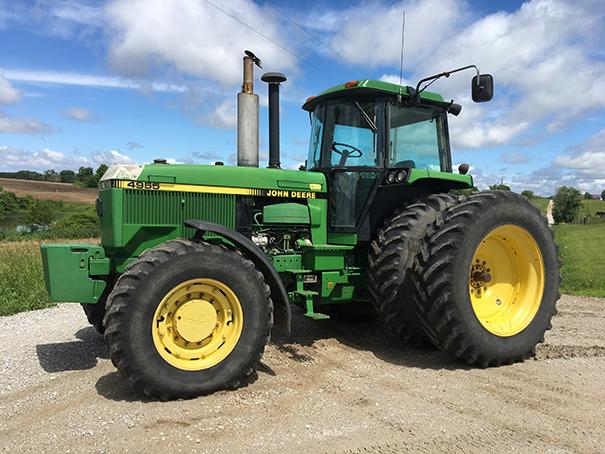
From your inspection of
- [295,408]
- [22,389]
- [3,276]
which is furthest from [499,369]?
[3,276]

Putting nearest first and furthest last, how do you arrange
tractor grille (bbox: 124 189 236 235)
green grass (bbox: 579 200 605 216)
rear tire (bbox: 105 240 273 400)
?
rear tire (bbox: 105 240 273 400), tractor grille (bbox: 124 189 236 235), green grass (bbox: 579 200 605 216)

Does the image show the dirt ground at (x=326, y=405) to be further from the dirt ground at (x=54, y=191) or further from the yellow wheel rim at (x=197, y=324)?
the dirt ground at (x=54, y=191)

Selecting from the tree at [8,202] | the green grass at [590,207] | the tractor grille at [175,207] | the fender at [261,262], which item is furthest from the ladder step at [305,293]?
the green grass at [590,207]

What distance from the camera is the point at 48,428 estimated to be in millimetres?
3590

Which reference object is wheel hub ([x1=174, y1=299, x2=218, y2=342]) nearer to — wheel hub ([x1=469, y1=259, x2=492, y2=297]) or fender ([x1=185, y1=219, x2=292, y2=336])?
fender ([x1=185, y1=219, x2=292, y2=336])

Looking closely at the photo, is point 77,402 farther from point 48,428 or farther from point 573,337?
point 573,337

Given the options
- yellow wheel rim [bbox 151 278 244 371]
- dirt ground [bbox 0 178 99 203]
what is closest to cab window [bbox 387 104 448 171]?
yellow wheel rim [bbox 151 278 244 371]

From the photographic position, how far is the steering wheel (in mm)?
5770

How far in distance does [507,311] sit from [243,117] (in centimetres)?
351

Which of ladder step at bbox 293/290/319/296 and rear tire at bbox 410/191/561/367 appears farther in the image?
ladder step at bbox 293/290/319/296

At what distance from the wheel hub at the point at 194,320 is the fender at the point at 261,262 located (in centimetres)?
57

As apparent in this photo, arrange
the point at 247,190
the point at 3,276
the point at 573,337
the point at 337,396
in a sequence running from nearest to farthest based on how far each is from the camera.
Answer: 1. the point at 337,396
2. the point at 247,190
3. the point at 573,337
4. the point at 3,276

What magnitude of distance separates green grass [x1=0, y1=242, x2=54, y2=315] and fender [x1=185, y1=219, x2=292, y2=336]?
5004 millimetres

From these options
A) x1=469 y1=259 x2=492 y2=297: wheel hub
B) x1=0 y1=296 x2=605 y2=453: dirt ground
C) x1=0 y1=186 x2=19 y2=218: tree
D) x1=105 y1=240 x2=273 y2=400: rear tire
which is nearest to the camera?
x1=0 y1=296 x2=605 y2=453: dirt ground
